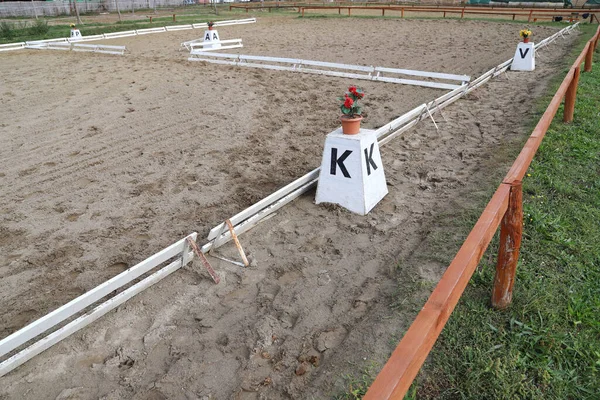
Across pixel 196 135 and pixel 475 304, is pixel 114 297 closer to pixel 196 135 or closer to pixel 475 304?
pixel 475 304

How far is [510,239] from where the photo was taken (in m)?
2.65

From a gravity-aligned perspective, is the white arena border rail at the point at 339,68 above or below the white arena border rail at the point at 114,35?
below

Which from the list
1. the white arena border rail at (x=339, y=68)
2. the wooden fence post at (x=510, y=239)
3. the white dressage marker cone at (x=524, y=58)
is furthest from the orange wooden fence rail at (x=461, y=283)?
the white dressage marker cone at (x=524, y=58)

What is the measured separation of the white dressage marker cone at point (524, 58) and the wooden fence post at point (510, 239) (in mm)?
8923

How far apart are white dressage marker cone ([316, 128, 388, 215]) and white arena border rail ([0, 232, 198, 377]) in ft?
4.79

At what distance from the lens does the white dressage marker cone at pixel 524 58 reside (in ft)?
33.1

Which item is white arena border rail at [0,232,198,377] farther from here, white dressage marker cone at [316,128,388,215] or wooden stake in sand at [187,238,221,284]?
white dressage marker cone at [316,128,388,215]

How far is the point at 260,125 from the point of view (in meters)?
6.63

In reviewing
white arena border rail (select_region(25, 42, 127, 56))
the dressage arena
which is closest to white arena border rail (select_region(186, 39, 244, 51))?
Answer: white arena border rail (select_region(25, 42, 127, 56))

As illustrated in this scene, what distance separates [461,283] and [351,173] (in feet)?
7.70

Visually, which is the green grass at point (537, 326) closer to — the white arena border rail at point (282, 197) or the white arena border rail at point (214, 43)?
the white arena border rail at point (282, 197)

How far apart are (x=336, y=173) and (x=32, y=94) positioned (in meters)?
7.07

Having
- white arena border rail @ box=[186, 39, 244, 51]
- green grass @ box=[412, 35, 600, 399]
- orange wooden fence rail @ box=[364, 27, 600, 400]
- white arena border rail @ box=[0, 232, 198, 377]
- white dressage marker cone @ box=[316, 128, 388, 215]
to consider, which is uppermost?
white arena border rail @ box=[186, 39, 244, 51]

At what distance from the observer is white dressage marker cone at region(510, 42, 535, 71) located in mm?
10086
